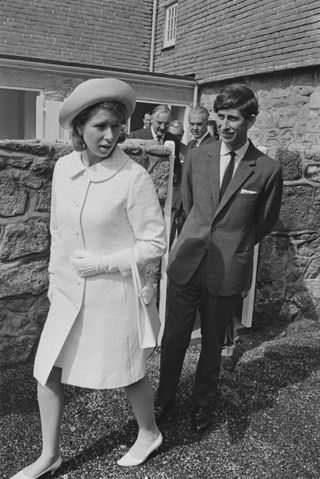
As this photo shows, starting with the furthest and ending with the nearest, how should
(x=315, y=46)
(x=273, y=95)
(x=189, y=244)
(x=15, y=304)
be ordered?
(x=273, y=95) → (x=315, y=46) → (x=15, y=304) → (x=189, y=244)

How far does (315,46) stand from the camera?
9102 millimetres

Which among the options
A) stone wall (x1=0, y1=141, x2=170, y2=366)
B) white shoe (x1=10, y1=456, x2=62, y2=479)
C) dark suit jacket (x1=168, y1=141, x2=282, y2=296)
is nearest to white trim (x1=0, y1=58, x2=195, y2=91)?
stone wall (x1=0, y1=141, x2=170, y2=366)

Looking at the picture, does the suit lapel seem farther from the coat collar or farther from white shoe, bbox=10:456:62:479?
white shoe, bbox=10:456:62:479

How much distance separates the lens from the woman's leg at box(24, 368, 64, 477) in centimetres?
222

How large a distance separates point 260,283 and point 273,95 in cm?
647

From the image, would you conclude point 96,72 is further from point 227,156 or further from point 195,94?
point 227,156

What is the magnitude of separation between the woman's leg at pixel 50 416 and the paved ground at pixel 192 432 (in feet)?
0.48

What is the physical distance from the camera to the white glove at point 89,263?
2102 mm

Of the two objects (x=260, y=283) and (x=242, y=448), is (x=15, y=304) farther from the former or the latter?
(x=260, y=283)

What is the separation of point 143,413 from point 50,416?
45 centimetres

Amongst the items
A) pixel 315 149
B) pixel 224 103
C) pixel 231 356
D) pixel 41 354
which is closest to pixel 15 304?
pixel 41 354

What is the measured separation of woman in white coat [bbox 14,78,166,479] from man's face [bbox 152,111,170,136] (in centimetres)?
376

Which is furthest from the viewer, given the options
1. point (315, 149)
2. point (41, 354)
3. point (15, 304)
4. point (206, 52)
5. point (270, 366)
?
point (206, 52)

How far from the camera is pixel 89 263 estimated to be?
210cm
